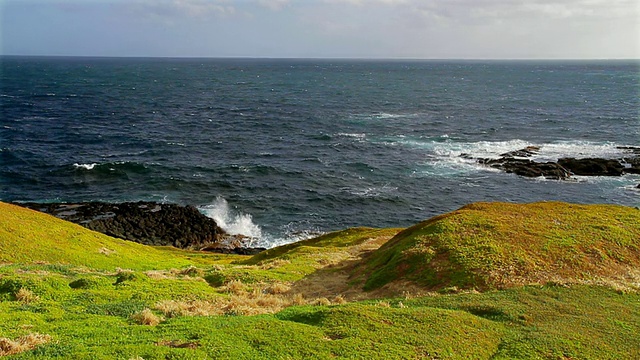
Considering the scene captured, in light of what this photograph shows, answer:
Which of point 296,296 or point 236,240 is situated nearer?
point 296,296

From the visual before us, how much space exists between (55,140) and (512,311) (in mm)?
113745

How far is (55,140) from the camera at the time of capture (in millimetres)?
109062

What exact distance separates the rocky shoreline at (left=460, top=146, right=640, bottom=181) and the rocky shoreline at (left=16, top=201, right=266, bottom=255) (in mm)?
57136

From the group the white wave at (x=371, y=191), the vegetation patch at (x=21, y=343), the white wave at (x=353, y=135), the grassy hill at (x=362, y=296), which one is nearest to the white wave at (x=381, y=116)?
the white wave at (x=353, y=135)

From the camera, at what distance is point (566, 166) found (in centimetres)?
9188

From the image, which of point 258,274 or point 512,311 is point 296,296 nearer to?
point 258,274

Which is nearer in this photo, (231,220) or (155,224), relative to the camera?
(155,224)

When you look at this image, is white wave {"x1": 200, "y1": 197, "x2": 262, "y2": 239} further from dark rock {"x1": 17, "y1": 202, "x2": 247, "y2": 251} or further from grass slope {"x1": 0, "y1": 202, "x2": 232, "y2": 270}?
grass slope {"x1": 0, "y1": 202, "x2": 232, "y2": 270}

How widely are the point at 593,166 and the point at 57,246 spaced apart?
92802mm

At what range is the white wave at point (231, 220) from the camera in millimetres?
67938

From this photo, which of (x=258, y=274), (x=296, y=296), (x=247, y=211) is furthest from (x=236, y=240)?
(x=296, y=296)

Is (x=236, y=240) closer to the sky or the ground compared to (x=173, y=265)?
closer to the ground

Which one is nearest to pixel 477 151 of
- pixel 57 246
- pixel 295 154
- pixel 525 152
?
pixel 525 152

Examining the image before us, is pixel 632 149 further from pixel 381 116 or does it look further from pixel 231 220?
pixel 231 220
